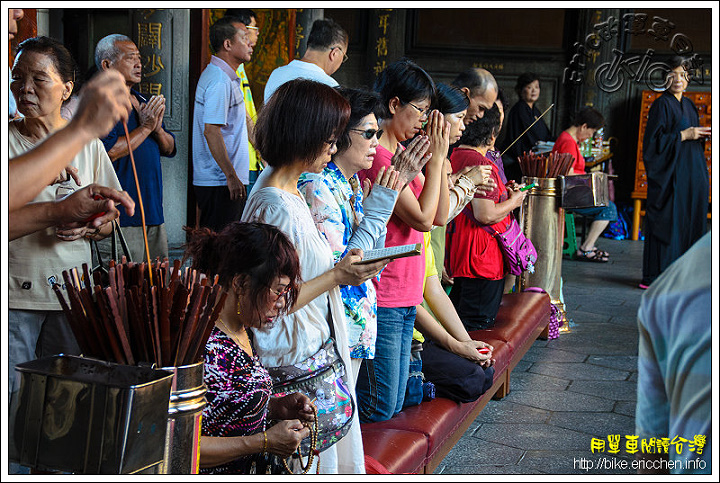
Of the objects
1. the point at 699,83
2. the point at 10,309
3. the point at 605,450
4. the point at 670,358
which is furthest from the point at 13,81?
the point at 699,83

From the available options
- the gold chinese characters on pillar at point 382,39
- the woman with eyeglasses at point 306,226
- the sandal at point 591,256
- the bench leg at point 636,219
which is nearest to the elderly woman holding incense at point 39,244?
the woman with eyeglasses at point 306,226

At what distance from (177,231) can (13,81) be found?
3946mm

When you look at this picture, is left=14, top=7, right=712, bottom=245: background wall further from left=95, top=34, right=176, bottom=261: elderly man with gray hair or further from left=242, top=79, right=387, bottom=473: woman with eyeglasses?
left=242, top=79, right=387, bottom=473: woman with eyeglasses

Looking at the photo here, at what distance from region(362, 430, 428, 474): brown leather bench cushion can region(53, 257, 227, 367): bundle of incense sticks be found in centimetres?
120

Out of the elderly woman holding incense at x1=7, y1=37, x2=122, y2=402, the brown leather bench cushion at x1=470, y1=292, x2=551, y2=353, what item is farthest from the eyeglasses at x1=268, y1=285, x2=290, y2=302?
the brown leather bench cushion at x1=470, y1=292, x2=551, y2=353

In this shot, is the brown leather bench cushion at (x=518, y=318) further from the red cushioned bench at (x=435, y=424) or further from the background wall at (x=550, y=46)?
the background wall at (x=550, y=46)

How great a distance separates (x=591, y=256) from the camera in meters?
8.71

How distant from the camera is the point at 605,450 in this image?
146 inches

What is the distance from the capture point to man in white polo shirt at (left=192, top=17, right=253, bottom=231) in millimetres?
4562

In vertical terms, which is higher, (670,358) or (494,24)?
(494,24)

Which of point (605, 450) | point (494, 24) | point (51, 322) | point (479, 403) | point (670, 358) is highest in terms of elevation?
point (494, 24)

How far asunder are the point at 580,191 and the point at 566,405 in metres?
1.96

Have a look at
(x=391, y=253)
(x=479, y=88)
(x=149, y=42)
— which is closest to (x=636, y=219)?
(x=479, y=88)

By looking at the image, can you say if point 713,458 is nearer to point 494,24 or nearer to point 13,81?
point 13,81
